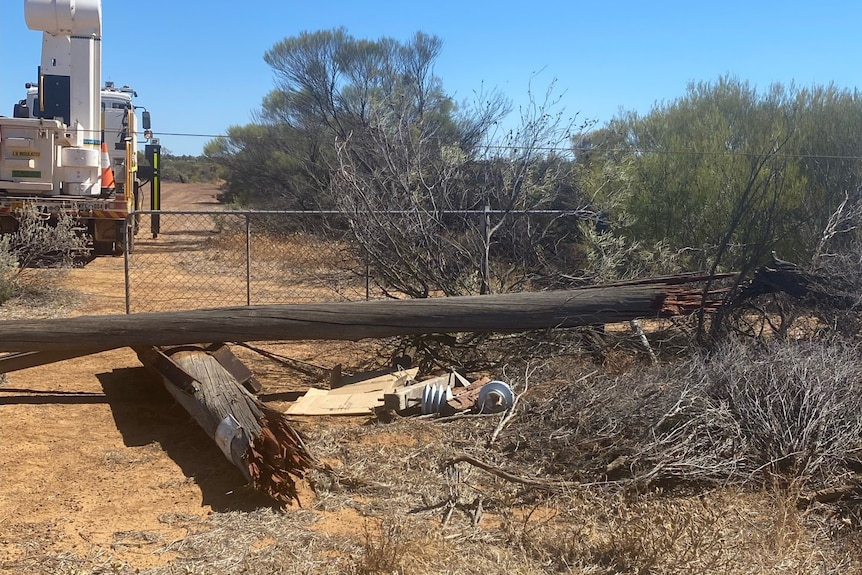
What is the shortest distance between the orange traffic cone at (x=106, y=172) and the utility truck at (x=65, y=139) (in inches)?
1.5

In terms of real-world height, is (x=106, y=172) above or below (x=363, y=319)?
above

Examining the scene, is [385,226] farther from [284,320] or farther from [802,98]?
[802,98]

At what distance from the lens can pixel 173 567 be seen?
380 cm

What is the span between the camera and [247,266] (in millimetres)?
9477

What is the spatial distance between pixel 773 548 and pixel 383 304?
3.63m

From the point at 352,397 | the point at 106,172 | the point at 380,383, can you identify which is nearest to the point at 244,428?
the point at 352,397

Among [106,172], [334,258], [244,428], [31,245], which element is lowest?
[244,428]

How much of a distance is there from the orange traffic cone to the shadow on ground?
899cm

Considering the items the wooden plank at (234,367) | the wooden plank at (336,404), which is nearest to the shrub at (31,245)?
the wooden plank at (234,367)

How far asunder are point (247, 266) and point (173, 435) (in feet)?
12.7

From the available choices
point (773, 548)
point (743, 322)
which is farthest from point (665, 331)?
point (773, 548)

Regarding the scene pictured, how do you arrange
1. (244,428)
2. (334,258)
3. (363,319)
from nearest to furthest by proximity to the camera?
(244,428) → (363,319) → (334,258)

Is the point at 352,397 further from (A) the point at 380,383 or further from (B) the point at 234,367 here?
(B) the point at 234,367

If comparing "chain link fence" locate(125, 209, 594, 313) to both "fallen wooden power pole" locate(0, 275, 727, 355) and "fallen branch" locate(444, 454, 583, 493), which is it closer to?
"fallen wooden power pole" locate(0, 275, 727, 355)
